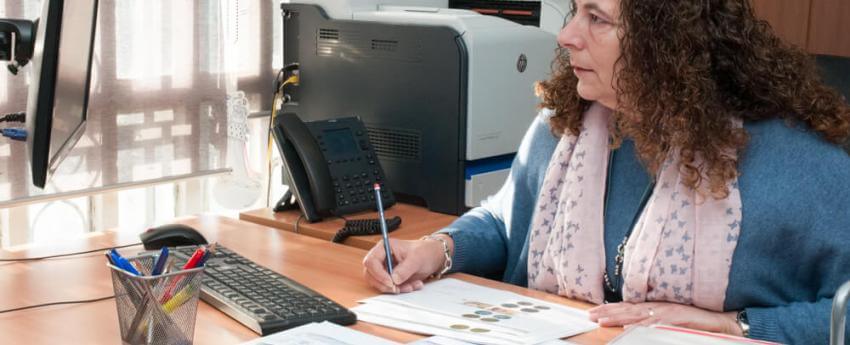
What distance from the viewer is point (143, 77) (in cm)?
265

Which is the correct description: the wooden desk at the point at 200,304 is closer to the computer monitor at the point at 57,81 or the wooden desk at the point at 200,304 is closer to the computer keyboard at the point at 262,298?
the computer keyboard at the point at 262,298

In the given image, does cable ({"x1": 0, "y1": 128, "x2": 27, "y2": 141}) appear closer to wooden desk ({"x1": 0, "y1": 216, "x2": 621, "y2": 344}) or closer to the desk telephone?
wooden desk ({"x1": 0, "y1": 216, "x2": 621, "y2": 344})

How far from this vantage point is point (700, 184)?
148 cm

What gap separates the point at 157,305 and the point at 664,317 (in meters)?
0.68

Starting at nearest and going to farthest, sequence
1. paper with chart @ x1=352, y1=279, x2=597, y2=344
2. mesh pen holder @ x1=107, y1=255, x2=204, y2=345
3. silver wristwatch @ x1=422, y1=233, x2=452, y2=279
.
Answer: mesh pen holder @ x1=107, y1=255, x2=204, y2=345 → paper with chart @ x1=352, y1=279, x2=597, y2=344 → silver wristwatch @ x1=422, y1=233, x2=452, y2=279

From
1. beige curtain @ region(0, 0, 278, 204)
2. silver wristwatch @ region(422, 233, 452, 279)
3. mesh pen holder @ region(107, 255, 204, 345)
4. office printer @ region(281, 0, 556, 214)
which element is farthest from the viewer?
beige curtain @ region(0, 0, 278, 204)

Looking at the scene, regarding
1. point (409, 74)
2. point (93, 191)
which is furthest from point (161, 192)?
point (409, 74)

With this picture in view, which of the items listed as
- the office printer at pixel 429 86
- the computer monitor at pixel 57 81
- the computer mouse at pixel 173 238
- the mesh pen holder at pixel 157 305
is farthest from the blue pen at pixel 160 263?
the office printer at pixel 429 86

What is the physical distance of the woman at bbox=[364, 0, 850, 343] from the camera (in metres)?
1.43

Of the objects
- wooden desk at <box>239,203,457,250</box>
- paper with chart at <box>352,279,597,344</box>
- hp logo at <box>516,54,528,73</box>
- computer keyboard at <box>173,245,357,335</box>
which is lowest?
wooden desk at <box>239,203,457,250</box>

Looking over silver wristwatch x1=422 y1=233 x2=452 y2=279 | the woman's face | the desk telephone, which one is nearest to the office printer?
the desk telephone

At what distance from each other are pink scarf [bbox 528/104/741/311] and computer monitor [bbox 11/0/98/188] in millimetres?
753

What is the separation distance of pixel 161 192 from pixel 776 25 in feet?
5.60

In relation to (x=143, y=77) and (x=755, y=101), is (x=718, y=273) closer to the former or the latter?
(x=755, y=101)
